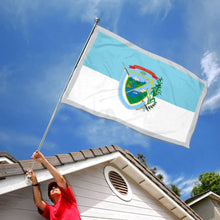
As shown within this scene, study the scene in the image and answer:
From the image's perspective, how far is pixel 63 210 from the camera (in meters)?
3.02

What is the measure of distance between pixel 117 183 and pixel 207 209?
12.5 metres

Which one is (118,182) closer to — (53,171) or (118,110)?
(118,110)

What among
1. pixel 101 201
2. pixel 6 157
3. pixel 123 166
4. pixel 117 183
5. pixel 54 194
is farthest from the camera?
pixel 6 157

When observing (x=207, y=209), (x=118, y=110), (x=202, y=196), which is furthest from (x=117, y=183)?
(x=207, y=209)

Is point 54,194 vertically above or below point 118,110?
below

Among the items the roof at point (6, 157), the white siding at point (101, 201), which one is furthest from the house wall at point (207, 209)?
the roof at point (6, 157)

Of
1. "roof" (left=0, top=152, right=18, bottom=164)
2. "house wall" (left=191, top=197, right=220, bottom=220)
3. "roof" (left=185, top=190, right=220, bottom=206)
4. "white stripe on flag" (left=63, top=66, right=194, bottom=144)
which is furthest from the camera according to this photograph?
"roof" (left=185, top=190, right=220, bottom=206)

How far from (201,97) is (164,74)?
124 cm

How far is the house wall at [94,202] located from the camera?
3074 mm

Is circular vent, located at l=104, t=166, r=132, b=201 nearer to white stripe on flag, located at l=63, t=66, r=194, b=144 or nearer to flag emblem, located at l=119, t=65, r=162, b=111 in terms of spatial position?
white stripe on flag, located at l=63, t=66, r=194, b=144

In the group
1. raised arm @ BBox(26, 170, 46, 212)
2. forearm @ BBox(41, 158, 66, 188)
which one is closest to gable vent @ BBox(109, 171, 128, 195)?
raised arm @ BBox(26, 170, 46, 212)

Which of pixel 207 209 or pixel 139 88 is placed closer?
pixel 139 88

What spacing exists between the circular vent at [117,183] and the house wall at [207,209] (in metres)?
11.9

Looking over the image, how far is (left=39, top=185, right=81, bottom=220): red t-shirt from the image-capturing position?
298cm
